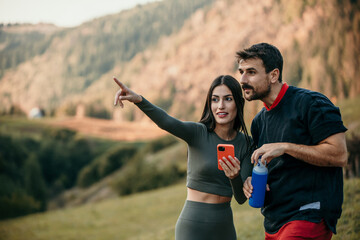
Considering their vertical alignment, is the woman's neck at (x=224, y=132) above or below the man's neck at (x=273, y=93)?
below

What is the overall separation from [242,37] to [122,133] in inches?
1415

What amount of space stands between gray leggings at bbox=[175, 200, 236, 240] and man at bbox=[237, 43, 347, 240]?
432 millimetres

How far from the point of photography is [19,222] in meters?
27.6

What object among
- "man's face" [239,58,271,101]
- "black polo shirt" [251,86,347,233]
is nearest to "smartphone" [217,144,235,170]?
"black polo shirt" [251,86,347,233]

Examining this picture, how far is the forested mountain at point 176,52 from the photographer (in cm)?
5072

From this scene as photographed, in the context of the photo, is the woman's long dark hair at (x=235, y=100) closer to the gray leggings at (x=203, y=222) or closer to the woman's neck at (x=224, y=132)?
the woman's neck at (x=224, y=132)

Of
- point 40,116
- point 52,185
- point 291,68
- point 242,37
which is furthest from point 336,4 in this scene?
point 40,116

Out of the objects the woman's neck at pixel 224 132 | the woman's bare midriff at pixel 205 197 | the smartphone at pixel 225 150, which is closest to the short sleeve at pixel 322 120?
the smartphone at pixel 225 150

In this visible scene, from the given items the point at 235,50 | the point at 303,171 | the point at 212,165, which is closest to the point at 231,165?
the point at 212,165

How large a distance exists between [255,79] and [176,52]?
9837cm

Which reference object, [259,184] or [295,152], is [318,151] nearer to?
[295,152]

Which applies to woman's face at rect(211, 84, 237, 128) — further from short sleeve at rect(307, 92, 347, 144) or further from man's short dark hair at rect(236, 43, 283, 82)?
short sleeve at rect(307, 92, 347, 144)

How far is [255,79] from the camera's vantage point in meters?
3.12

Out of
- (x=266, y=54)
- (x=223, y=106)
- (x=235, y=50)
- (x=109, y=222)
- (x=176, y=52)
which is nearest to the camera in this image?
(x=266, y=54)
